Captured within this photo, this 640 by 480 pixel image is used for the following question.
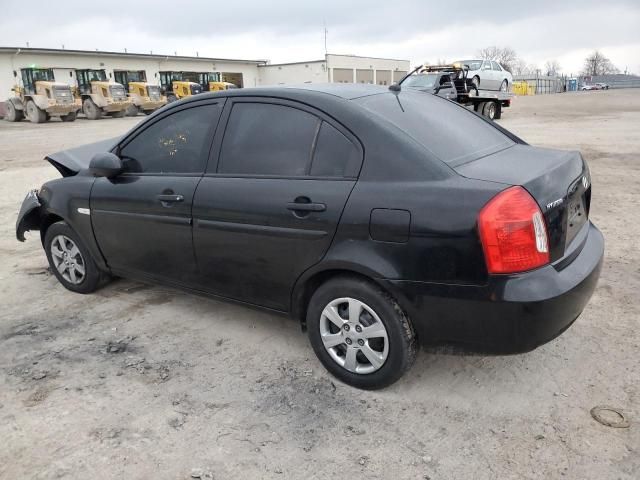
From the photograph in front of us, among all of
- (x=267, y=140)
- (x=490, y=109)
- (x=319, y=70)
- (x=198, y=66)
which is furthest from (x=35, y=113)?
(x=319, y=70)

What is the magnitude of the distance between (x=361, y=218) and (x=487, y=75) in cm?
2197

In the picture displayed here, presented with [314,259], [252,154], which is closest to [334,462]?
[314,259]

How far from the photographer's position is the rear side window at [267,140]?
301 cm

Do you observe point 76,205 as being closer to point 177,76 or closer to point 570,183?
point 570,183

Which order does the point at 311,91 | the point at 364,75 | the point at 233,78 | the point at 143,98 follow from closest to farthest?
the point at 311,91 < the point at 143,98 < the point at 233,78 < the point at 364,75

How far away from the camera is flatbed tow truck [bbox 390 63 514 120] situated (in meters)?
18.1

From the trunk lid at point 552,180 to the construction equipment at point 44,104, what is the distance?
29867mm

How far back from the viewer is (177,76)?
47.1 metres

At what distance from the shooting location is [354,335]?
2.86 meters

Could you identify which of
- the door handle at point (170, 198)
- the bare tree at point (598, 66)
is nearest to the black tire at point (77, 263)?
the door handle at point (170, 198)

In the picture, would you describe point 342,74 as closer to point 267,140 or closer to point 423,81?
point 423,81

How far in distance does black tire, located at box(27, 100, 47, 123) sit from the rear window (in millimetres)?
29752

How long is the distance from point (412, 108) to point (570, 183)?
3.31 ft

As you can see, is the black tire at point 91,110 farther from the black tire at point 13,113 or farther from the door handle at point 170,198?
the door handle at point 170,198
